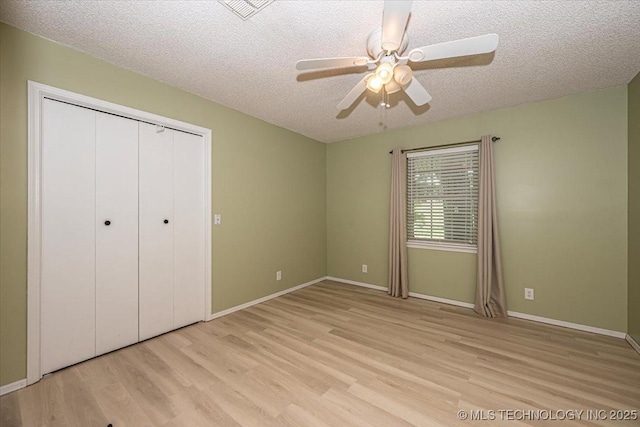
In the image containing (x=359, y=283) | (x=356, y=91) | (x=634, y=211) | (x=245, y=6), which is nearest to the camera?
(x=245, y=6)

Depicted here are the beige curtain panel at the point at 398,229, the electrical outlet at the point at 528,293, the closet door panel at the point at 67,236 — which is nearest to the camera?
the closet door panel at the point at 67,236

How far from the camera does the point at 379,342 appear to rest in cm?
245

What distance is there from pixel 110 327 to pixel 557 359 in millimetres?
3887

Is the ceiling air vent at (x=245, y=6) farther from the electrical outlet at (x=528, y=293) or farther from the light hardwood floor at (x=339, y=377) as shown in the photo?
the electrical outlet at (x=528, y=293)

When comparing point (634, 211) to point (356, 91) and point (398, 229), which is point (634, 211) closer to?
point (398, 229)

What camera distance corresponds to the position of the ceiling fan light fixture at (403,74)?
1648 mm

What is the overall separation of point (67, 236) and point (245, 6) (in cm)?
219

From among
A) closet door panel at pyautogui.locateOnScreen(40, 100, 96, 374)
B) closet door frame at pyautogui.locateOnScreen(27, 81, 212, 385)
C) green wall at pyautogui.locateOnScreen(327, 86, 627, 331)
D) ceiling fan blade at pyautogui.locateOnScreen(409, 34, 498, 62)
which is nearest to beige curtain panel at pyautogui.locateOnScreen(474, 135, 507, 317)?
green wall at pyautogui.locateOnScreen(327, 86, 627, 331)

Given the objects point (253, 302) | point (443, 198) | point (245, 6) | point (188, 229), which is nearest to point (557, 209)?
point (443, 198)

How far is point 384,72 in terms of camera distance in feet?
5.36

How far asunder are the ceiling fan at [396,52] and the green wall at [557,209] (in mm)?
1879

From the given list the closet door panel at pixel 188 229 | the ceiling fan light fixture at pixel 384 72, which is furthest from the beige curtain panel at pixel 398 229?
the closet door panel at pixel 188 229

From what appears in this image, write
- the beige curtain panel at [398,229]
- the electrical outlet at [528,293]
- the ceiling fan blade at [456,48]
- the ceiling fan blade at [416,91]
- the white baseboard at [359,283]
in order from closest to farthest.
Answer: the ceiling fan blade at [456,48]
the ceiling fan blade at [416,91]
the electrical outlet at [528,293]
the beige curtain panel at [398,229]
the white baseboard at [359,283]

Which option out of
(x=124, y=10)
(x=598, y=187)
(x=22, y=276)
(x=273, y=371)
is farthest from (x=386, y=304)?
(x=124, y=10)
